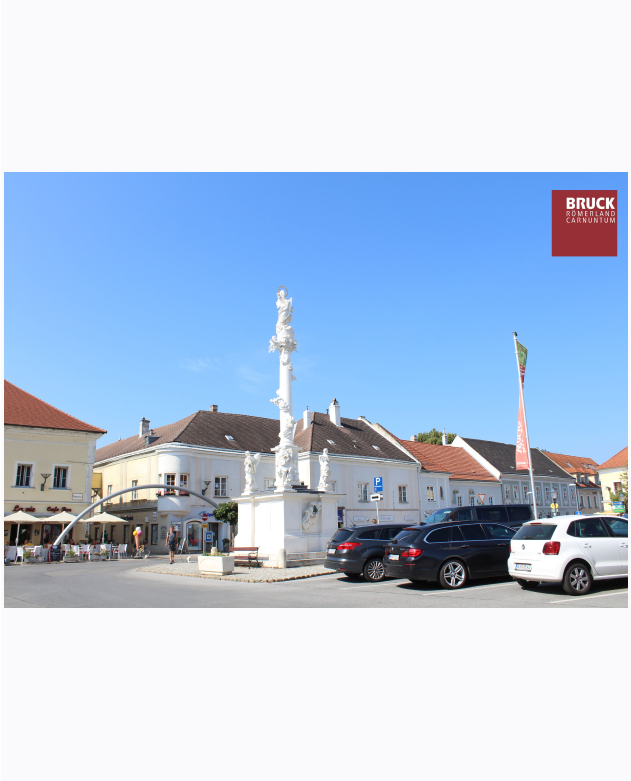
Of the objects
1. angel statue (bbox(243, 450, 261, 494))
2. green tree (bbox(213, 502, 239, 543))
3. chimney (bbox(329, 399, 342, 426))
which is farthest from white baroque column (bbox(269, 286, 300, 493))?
chimney (bbox(329, 399, 342, 426))

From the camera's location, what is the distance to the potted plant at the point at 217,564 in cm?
1914

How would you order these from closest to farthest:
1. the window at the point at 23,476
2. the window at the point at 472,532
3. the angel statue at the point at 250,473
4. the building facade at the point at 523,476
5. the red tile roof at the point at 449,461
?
1. the window at the point at 472,532
2. the angel statue at the point at 250,473
3. the window at the point at 23,476
4. the red tile roof at the point at 449,461
5. the building facade at the point at 523,476

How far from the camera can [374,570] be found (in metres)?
16.2

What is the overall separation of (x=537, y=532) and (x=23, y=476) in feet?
105

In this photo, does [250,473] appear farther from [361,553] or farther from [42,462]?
[42,462]

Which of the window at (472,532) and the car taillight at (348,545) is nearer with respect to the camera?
the window at (472,532)

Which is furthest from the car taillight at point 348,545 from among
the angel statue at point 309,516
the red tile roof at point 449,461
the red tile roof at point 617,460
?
the red tile roof at point 617,460

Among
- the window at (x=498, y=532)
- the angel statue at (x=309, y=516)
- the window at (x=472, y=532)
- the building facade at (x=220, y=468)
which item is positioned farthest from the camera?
the building facade at (x=220, y=468)

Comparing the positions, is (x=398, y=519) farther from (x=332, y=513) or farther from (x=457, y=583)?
(x=457, y=583)

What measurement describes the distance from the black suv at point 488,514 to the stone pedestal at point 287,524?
14.1 ft

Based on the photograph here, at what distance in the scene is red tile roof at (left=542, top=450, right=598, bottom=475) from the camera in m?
70.9

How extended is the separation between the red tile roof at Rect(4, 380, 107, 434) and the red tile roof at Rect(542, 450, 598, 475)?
180 ft

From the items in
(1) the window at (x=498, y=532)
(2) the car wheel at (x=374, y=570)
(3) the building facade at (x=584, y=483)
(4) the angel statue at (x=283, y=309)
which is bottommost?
(3) the building facade at (x=584, y=483)

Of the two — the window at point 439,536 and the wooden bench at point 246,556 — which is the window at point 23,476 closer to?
the wooden bench at point 246,556
